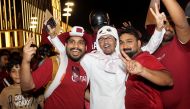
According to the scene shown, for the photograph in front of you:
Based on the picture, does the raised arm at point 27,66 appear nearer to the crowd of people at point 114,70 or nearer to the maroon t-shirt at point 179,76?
the crowd of people at point 114,70

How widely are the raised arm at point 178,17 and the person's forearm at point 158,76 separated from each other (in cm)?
64

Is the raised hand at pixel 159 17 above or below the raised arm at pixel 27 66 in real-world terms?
above

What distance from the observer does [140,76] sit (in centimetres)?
551

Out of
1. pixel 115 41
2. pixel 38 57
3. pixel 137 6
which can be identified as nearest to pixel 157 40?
pixel 115 41

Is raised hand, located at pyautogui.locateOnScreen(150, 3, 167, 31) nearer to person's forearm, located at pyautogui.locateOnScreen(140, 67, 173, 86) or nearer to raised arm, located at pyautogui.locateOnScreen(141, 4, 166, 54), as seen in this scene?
raised arm, located at pyautogui.locateOnScreen(141, 4, 166, 54)

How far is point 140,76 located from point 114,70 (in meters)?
0.57

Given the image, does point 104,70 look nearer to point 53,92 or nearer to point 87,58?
point 87,58

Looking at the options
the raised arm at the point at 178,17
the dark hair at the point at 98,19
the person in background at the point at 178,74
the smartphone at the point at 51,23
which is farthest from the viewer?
the dark hair at the point at 98,19

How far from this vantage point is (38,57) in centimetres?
862

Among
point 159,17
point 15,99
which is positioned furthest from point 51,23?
point 159,17

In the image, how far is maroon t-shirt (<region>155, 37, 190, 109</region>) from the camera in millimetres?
5625

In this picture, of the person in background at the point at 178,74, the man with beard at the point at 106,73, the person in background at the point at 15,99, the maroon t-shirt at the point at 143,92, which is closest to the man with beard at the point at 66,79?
the man with beard at the point at 106,73

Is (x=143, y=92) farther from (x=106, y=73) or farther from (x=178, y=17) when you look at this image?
(x=178, y=17)

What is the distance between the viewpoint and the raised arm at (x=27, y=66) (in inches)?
225
